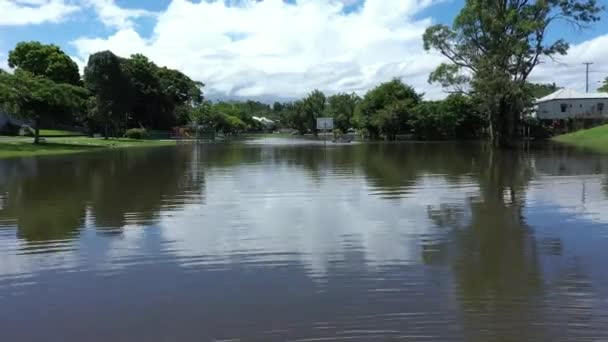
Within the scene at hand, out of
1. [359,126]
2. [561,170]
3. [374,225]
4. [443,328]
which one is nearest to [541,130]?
[359,126]

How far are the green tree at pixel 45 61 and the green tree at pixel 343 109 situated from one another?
51106 millimetres

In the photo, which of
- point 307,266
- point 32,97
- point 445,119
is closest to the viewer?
point 307,266

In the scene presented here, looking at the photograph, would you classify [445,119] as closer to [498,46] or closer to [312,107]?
[498,46]

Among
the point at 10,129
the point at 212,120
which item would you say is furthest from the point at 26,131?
the point at 212,120

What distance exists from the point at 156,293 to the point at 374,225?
4856 millimetres

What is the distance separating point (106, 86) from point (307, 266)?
65.7 meters

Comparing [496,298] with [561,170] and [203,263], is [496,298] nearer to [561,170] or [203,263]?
[203,263]

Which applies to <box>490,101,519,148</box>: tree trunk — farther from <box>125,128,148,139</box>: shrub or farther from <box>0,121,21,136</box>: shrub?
<box>0,121,21,136</box>: shrub

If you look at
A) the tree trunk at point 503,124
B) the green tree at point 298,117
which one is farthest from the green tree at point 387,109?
the green tree at point 298,117

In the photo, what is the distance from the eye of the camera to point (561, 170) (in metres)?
21.3

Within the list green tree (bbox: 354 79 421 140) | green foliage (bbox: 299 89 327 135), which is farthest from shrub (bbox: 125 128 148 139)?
green foliage (bbox: 299 89 327 135)

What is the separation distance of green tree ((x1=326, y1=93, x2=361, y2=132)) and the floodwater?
96140 millimetres

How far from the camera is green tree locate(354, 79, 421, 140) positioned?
246 feet

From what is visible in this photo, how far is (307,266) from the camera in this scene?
24.0ft
